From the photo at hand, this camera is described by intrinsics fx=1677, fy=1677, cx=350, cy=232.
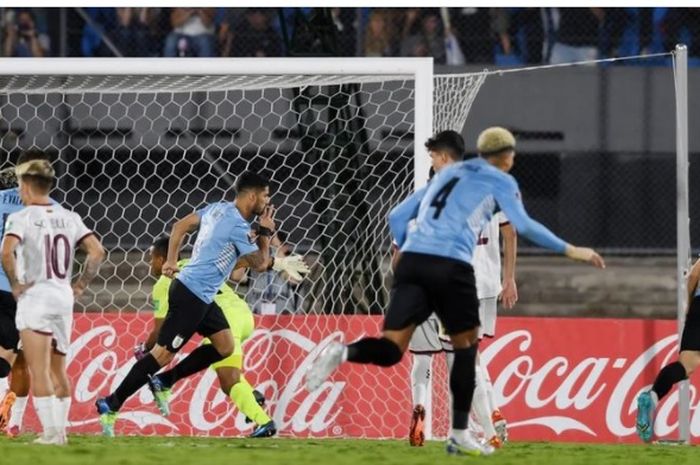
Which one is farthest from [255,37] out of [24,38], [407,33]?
[24,38]

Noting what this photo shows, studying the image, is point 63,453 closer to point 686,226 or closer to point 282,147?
point 686,226

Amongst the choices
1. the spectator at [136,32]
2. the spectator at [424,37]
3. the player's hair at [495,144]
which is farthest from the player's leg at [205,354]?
the spectator at [136,32]

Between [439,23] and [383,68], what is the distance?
6549 mm

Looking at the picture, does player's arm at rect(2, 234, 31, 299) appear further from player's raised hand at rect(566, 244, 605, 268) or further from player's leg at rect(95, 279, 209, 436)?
player's raised hand at rect(566, 244, 605, 268)

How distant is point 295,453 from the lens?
944 centimetres

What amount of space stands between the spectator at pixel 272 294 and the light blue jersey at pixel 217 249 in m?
2.59

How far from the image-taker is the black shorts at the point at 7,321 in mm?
11227

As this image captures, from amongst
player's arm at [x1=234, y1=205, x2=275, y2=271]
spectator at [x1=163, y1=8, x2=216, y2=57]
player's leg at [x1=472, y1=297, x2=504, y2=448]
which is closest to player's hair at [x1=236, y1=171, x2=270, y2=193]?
player's arm at [x1=234, y1=205, x2=275, y2=271]

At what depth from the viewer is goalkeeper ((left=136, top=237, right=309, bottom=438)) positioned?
37.7ft

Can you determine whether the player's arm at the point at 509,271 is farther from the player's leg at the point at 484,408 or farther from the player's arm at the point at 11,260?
the player's arm at the point at 11,260

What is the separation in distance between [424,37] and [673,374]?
8.37 metres

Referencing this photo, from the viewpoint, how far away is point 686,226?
41.7ft

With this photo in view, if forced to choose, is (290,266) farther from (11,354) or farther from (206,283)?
(11,354)
